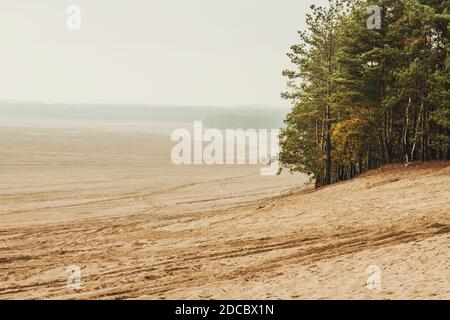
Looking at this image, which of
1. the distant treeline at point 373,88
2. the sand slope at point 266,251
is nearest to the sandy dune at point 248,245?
the sand slope at point 266,251

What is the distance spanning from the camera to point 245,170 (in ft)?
217

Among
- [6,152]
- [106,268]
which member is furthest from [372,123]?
[6,152]

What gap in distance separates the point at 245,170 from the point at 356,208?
4484cm

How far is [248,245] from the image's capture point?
17.3 metres

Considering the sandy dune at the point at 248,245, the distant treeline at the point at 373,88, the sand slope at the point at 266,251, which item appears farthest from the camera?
the distant treeline at the point at 373,88

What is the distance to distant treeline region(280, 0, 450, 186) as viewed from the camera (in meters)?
28.3

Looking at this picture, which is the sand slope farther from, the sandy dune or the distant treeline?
the distant treeline

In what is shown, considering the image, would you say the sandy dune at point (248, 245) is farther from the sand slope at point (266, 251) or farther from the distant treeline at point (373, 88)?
the distant treeline at point (373, 88)

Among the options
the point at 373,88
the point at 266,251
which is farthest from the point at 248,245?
the point at 373,88

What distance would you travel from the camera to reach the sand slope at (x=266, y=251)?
12180mm

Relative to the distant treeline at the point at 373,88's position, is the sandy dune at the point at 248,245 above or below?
below

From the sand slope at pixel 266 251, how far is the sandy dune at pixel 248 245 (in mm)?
40
